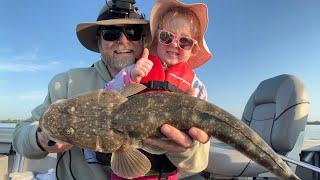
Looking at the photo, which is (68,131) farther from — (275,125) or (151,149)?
(275,125)

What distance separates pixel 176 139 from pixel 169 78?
1058mm

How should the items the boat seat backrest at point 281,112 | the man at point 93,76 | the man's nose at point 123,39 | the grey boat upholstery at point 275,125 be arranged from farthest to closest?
1. the boat seat backrest at point 281,112
2. the grey boat upholstery at point 275,125
3. the man's nose at point 123,39
4. the man at point 93,76

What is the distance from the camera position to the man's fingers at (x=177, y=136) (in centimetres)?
305

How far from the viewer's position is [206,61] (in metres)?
5.10

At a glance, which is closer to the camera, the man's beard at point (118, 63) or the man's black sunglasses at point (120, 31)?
the man's beard at point (118, 63)

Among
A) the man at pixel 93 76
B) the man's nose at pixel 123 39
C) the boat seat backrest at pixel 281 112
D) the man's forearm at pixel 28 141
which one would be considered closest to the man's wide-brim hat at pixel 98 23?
the man at pixel 93 76

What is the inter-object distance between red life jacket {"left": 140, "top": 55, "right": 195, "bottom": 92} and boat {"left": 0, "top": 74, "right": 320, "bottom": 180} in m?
1.20

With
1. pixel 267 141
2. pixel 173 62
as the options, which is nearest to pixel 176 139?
pixel 173 62

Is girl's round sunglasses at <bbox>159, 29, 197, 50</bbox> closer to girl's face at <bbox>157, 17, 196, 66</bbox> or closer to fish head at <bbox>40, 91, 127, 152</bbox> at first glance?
girl's face at <bbox>157, 17, 196, 66</bbox>

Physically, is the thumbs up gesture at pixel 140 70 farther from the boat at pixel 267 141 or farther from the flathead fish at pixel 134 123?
the boat at pixel 267 141

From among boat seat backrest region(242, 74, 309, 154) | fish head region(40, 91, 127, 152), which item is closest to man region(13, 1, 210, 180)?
fish head region(40, 91, 127, 152)

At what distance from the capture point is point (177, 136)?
312 cm

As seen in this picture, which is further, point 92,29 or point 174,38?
point 92,29

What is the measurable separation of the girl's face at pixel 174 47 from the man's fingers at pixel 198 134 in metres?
1.40
